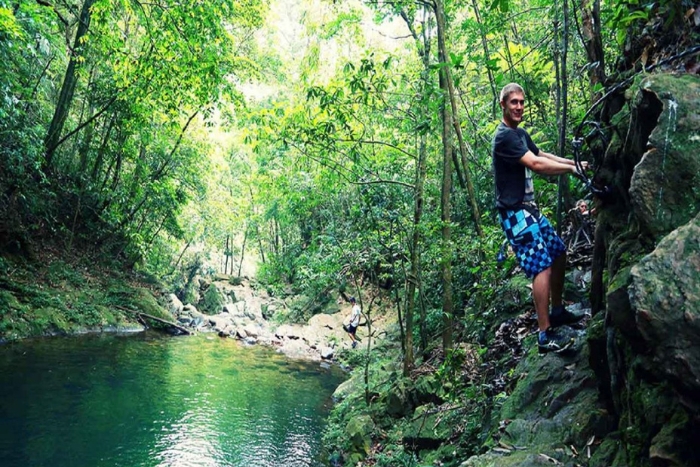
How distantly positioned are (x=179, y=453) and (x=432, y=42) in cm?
823

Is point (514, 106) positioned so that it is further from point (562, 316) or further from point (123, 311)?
point (123, 311)

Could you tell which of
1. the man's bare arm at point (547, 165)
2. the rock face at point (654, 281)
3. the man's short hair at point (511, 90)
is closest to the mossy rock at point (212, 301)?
the man's short hair at point (511, 90)

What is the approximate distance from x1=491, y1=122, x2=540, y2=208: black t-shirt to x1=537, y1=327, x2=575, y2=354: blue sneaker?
1.02 metres

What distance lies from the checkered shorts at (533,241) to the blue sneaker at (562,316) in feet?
1.26

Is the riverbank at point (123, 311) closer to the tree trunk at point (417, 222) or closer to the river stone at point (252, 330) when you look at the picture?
the river stone at point (252, 330)

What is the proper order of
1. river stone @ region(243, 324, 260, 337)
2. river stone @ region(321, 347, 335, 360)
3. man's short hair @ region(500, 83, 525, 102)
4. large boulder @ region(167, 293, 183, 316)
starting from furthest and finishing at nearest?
large boulder @ region(167, 293, 183, 316) < river stone @ region(243, 324, 260, 337) < river stone @ region(321, 347, 335, 360) < man's short hair @ region(500, 83, 525, 102)

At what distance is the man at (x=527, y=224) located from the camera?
3338 mm

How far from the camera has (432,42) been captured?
8.44m

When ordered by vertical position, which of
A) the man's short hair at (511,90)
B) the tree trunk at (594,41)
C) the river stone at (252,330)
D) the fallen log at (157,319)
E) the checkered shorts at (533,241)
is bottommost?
the river stone at (252,330)

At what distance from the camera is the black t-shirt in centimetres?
333

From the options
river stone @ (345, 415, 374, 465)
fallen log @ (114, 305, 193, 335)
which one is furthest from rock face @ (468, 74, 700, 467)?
fallen log @ (114, 305, 193, 335)

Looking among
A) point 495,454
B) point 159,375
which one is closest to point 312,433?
point 159,375

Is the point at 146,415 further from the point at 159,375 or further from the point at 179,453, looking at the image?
the point at 159,375

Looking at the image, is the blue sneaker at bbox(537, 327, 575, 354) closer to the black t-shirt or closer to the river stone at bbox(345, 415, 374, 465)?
the black t-shirt
